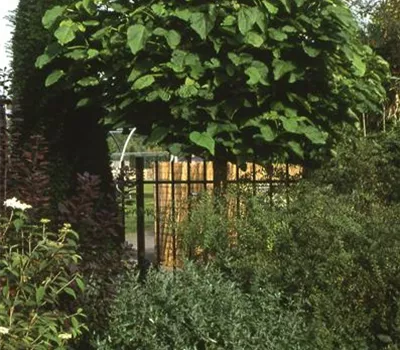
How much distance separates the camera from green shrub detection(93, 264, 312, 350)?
3.86 meters

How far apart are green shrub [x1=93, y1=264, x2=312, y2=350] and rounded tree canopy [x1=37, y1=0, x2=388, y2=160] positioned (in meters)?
1.15

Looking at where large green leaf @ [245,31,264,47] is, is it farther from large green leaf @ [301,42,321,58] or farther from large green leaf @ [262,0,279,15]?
large green leaf @ [301,42,321,58]

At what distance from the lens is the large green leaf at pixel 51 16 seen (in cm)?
532

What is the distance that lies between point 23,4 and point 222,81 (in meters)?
1.65

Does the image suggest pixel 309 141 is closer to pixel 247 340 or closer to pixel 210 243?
pixel 210 243

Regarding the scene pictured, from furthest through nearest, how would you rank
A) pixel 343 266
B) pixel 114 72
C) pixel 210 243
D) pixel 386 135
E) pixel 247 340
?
pixel 386 135
pixel 114 72
pixel 210 243
pixel 343 266
pixel 247 340

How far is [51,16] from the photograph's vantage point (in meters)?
5.33

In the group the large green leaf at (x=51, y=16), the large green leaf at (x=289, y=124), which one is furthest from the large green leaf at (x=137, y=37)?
the large green leaf at (x=289, y=124)

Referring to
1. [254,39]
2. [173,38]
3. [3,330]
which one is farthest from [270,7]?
[3,330]

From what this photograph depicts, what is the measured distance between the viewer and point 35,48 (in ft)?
18.5

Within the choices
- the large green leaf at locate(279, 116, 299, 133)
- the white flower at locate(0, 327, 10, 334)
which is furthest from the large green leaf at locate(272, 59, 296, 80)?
the white flower at locate(0, 327, 10, 334)

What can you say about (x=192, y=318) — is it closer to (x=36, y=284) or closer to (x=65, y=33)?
(x=36, y=284)

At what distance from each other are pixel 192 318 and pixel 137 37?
81.3 inches

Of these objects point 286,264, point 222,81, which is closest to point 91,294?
point 286,264
